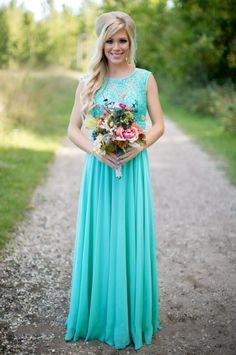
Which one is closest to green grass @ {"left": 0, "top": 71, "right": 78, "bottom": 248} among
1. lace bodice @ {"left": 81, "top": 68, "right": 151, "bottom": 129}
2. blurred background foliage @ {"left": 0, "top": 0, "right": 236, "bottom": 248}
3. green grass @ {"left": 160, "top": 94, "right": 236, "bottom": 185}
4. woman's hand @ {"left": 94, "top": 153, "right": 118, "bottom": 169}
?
blurred background foliage @ {"left": 0, "top": 0, "right": 236, "bottom": 248}

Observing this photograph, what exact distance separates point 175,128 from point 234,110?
12.1ft

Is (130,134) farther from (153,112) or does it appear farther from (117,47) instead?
(117,47)

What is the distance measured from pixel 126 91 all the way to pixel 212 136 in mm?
11494

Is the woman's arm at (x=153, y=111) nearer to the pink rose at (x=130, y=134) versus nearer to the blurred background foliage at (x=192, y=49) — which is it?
the pink rose at (x=130, y=134)

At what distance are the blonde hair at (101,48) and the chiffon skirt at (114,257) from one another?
1.63ft

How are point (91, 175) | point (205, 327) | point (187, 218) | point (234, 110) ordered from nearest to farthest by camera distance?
1. point (91, 175)
2. point (205, 327)
3. point (187, 218)
4. point (234, 110)

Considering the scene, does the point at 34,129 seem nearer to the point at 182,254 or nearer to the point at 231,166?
the point at 231,166

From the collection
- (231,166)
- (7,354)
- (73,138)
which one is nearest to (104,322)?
(7,354)

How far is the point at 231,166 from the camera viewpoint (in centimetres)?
1034

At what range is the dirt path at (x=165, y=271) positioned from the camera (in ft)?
11.9

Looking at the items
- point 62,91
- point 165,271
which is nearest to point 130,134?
point 165,271

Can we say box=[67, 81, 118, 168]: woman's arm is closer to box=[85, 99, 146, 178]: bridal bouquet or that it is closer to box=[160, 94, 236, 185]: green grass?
box=[85, 99, 146, 178]: bridal bouquet

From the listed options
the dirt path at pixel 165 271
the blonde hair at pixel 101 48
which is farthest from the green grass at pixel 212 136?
the blonde hair at pixel 101 48

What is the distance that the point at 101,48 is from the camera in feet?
10.6
